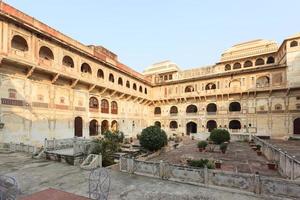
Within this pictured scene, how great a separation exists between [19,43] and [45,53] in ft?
7.71

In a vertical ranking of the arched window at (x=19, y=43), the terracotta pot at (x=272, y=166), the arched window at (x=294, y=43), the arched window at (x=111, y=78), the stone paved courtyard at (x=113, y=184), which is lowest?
the terracotta pot at (x=272, y=166)

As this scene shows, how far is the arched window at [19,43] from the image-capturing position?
15.6 m

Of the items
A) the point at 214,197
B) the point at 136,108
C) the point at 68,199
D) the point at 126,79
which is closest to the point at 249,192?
the point at 214,197

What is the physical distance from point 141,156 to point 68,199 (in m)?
10.1

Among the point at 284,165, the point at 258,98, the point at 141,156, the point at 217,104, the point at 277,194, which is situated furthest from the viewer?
the point at 217,104

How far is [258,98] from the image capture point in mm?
27641

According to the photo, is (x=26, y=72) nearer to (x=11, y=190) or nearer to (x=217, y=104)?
(x=11, y=190)

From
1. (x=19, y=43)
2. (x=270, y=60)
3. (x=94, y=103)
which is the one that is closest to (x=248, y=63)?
(x=270, y=60)

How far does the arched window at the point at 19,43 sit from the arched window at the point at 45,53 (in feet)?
4.90

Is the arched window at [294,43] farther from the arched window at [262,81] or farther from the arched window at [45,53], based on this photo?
the arched window at [45,53]

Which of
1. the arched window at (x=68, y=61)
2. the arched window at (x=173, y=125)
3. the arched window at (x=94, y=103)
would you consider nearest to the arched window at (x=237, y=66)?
the arched window at (x=173, y=125)

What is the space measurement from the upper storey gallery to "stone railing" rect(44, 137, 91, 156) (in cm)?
598

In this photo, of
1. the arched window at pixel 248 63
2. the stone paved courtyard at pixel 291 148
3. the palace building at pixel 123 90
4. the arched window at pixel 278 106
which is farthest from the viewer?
the arched window at pixel 248 63

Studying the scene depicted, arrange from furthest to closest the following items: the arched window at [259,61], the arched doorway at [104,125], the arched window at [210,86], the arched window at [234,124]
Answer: the arched window at [210,86], the arched window at [259,61], the arched window at [234,124], the arched doorway at [104,125]
